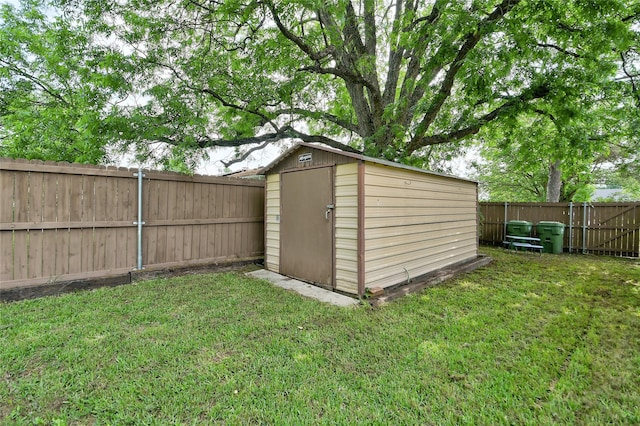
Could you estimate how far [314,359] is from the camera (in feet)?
7.66

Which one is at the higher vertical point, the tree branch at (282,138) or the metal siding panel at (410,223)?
the tree branch at (282,138)

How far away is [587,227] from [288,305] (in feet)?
30.2

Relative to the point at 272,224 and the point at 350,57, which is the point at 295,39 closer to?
the point at 350,57

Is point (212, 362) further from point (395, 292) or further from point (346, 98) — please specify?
point (346, 98)

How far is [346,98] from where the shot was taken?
29.4 ft

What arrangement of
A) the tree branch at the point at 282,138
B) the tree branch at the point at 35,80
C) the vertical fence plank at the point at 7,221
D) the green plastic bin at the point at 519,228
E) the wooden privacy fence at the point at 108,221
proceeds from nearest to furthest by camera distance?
the vertical fence plank at the point at 7,221 → the wooden privacy fence at the point at 108,221 → the tree branch at the point at 282,138 → the tree branch at the point at 35,80 → the green plastic bin at the point at 519,228

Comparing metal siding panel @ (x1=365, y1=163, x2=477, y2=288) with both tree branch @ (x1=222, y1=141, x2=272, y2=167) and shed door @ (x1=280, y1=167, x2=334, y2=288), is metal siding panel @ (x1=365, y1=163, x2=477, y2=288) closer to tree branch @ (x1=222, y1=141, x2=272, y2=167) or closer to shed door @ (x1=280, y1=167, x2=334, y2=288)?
shed door @ (x1=280, y1=167, x2=334, y2=288)

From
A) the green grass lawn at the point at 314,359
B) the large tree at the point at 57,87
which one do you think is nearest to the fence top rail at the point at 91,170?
the large tree at the point at 57,87

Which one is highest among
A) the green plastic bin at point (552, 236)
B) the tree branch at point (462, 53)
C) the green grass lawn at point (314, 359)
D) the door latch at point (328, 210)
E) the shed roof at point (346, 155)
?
the tree branch at point (462, 53)

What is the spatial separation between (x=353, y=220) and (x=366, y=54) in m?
4.04

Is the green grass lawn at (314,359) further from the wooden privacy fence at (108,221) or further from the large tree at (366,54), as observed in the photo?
the large tree at (366,54)

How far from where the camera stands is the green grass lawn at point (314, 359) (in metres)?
1.75

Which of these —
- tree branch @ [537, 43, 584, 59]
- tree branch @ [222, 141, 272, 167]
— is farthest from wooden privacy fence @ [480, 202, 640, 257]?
tree branch @ [222, 141, 272, 167]

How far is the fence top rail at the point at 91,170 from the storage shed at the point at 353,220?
3.90ft
